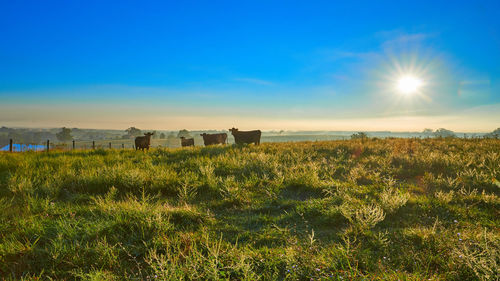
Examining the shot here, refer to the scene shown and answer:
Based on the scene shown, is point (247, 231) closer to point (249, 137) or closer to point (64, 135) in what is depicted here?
point (249, 137)

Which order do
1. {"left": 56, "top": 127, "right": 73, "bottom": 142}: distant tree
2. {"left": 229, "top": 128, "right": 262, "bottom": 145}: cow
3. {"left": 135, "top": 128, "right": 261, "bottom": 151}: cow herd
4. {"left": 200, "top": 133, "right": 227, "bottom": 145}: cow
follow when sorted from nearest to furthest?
{"left": 135, "top": 128, "right": 261, "bottom": 151}: cow herd
{"left": 229, "top": 128, "right": 262, "bottom": 145}: cow
{"left": 200, "top": 133, "right": 227, "bottom": 145}: cow
{"left": 56, "top": 127, "right": 73, "bottom": 142}: distant tree

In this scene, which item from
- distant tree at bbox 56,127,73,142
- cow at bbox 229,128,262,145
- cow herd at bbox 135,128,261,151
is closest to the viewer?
cow herd at bbox 135,128,261,151

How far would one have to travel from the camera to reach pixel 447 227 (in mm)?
3637

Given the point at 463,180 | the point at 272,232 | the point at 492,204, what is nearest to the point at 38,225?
the point at 272,232

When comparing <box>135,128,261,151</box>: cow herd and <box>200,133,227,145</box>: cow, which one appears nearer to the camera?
<box>135,128,261,151</box>: cow herd

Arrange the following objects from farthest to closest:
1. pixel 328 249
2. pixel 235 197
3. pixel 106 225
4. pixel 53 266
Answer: pixel 235 197, pixel 106 225, pixel 328 249, pixel 53 266

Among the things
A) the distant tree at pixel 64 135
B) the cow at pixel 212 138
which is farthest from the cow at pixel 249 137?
the distant tree at pixel 64 135

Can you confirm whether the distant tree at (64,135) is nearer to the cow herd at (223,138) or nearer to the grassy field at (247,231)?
the cow herd at (223,138)

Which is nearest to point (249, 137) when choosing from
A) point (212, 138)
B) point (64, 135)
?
point (212, 138)

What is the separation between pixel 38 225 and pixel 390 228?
5536 mm

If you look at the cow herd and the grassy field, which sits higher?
the cow herd

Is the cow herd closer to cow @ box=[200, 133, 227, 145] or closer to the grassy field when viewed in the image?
cow @ box=[200, 133, 227, 145]

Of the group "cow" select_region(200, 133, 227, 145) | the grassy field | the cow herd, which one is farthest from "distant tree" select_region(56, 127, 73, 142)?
the grassy field

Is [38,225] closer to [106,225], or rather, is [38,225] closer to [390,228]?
[106,225]
